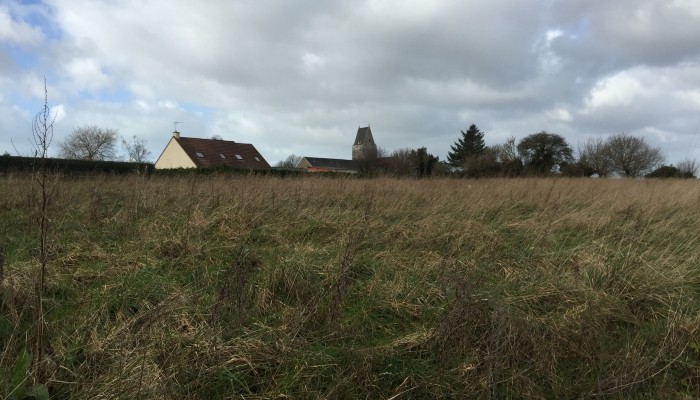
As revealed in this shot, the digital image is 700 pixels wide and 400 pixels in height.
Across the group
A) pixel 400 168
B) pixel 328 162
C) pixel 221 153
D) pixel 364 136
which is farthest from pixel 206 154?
pixel 364 136

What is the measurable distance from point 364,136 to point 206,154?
201 feet

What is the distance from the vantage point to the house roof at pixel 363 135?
330ft

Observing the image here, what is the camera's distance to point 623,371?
2.56 metres

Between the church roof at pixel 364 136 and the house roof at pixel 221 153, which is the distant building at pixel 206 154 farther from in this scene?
the church roof at pixel 364 136

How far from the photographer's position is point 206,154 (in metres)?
43.3

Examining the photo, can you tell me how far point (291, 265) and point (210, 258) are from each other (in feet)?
3.46

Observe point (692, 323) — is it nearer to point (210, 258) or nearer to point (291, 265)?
point (291, 265)

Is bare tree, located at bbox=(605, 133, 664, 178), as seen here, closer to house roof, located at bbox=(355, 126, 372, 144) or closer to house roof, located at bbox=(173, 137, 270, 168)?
house roof, located at bbox=(173, 137, 270, 168)

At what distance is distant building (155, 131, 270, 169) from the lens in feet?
138

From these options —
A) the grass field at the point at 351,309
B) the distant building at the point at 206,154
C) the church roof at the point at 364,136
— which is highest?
the church roof at the point at 364,136

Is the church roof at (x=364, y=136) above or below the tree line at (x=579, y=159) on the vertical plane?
above

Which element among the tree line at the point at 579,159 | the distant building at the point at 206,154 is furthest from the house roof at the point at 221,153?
the tree line at the point at 579,159

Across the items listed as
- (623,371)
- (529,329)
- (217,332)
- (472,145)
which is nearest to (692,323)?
(623,371)

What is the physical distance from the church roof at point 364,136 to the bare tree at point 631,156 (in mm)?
65908
